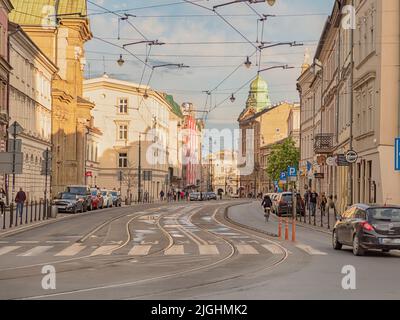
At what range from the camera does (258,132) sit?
16575 centimetres

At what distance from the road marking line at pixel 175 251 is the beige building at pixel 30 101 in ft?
116

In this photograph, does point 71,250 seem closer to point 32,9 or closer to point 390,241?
point 390,241

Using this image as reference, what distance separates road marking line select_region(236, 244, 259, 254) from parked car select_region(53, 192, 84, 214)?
31.6 meters

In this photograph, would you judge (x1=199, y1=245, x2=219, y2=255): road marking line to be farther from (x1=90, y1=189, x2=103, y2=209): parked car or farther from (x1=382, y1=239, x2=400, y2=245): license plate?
(x1=90, y1=189, x2=103, y2=209): parked car

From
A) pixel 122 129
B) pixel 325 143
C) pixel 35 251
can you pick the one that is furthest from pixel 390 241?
pixel 122 129

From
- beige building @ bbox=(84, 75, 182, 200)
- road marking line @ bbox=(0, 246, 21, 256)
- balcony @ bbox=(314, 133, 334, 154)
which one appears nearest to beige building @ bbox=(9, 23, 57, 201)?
balcony @ bbox=(314, 133, 334, 154)

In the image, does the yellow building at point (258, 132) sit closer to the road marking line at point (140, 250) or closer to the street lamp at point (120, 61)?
the street lamp at point (120, 61)

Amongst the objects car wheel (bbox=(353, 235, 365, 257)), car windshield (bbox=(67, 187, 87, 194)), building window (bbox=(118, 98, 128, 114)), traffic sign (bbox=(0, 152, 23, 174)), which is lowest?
car wheel (bbox=(353, 235, 365, 257))

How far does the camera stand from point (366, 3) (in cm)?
4178

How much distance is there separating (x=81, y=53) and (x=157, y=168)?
1491 inches

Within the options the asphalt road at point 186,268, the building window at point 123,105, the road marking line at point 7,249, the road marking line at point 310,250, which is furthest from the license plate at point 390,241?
the building window at point 123,105

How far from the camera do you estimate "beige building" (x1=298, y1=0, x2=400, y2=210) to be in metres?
37.3

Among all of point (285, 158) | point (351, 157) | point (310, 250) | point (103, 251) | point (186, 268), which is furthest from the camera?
point (285, 158)

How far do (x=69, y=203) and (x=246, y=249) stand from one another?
111 feet
